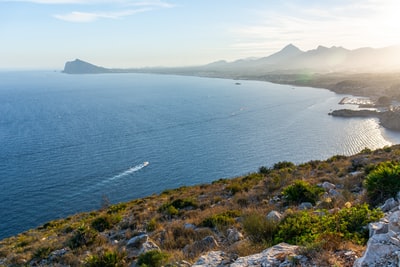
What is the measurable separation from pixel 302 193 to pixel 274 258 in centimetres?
875

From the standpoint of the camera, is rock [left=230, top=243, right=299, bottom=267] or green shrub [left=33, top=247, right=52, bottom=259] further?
green shrub [left=33, top=247, right=52, bottom=259]

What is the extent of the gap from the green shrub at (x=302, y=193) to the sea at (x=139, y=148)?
3334 cm

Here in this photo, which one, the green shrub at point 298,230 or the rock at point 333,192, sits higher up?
the green shrub at point 298,230

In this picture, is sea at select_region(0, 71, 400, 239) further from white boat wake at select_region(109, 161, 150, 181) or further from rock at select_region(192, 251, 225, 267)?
rock at select_region(192, 251, 225, 267)

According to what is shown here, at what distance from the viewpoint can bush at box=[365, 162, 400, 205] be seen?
9.77 m

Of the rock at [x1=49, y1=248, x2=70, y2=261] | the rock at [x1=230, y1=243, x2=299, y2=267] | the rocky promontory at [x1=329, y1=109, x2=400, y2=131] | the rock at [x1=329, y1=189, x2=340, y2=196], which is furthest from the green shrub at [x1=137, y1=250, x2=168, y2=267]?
the rocky promontory at [x1=329, y1=109, x2=400, y2=131]

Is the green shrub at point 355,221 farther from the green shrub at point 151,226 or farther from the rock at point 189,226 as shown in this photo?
the green shrub at point 151,226

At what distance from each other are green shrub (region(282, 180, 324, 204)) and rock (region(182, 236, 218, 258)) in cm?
581

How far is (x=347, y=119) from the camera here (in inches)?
3590

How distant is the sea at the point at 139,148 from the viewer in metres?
45.0

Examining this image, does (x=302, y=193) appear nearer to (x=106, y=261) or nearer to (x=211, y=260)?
(x=211, y=260)

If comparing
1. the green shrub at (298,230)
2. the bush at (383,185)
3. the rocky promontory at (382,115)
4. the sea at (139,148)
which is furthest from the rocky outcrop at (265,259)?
the rocky promontory at (382,115)

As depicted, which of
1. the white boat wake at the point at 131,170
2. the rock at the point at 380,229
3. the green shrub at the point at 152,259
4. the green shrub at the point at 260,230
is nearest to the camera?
the rock at the point at 380,229

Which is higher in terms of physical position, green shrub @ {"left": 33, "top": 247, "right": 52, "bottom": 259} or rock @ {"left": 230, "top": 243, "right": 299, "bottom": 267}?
rock @ {"left": 230, "top": 243, "right": 299, "bottom": 267}
